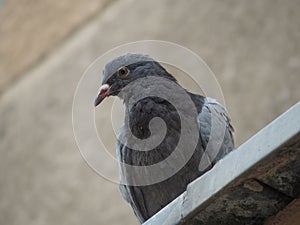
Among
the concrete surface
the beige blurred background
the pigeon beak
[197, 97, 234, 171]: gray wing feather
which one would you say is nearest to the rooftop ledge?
[197, 97, 234, 171]: gray wing feather

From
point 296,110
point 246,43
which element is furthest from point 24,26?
point 296,110

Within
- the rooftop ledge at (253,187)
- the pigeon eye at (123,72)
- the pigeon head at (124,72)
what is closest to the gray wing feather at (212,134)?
the pigeon head at (124,72)

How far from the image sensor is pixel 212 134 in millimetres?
4191

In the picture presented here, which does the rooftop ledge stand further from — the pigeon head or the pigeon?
the pigeon head

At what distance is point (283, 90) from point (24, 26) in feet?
13.8

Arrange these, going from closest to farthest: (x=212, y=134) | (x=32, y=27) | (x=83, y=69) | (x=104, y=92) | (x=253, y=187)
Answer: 1. (x=253, y=187)
2. (x=212, y=134)
3. (x=104, y=92)
4. (x=83, y=69)
5. (x=32, y=27)

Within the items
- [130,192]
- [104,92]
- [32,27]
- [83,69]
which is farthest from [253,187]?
[32,27]

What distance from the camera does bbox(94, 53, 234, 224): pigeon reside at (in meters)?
4.20

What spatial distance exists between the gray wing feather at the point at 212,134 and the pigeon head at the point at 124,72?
366 mm

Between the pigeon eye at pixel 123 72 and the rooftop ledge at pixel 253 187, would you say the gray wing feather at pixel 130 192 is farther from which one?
the rooftop ledge at pixel 253 187

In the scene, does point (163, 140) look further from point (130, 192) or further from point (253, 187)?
point (253, 187)

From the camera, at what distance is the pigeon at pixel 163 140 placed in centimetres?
420

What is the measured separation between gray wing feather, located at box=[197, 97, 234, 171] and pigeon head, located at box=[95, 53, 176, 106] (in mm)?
366

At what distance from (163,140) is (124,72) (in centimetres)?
54
